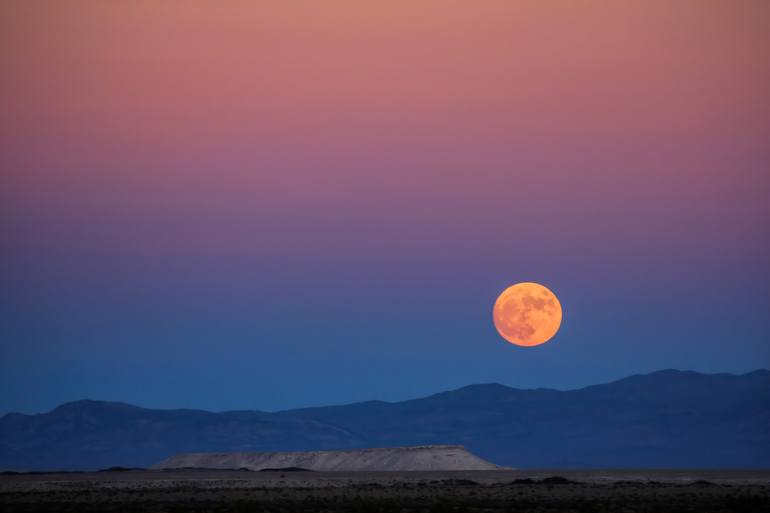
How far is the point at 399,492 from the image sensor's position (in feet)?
295

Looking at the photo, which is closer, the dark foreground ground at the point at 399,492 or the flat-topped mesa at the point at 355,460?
the dark foreground ground at the point at 399,492

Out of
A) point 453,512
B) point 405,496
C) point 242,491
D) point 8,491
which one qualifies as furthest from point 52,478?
point 453,512

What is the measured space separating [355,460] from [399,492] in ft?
190

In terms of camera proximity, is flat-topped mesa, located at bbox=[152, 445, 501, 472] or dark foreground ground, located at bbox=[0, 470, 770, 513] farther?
flat-topped mesa, located at bbox=[152, 445, 501, 472]

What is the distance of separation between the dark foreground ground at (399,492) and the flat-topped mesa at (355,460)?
943 centimetres

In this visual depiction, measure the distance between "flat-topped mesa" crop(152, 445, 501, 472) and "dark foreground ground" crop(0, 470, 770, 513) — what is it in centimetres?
943

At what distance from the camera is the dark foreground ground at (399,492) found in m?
74.2

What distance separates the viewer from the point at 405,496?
8444 centimetres

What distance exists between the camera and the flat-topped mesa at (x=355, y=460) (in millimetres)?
137750

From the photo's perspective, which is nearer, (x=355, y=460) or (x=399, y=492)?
(x=399, y=492)

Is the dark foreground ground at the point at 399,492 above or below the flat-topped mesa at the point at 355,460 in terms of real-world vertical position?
below

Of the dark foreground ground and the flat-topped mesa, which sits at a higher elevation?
the flat-topped mesa

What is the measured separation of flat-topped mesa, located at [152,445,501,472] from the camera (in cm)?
13775

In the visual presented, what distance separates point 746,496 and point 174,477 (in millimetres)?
60524
